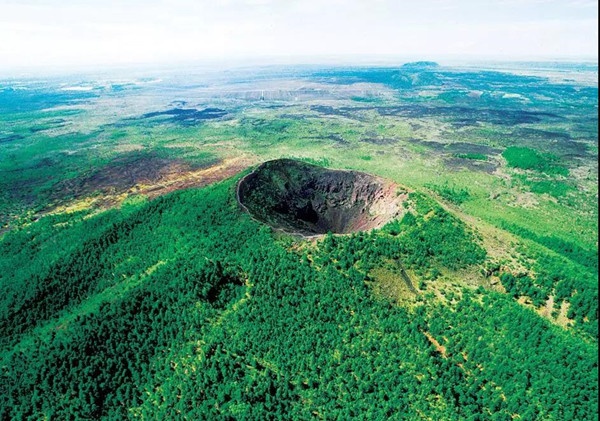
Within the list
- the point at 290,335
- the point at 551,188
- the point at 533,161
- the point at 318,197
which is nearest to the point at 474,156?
the point at 533,161

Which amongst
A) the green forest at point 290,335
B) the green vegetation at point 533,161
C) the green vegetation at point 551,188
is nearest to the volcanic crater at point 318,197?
the green forest at point 290,335

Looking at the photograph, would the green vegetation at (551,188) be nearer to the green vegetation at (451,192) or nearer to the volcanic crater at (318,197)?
the green vegetation at (451,192)

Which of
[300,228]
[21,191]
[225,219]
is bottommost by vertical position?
[21,191]

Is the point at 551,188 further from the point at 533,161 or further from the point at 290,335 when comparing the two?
the point at 290,335

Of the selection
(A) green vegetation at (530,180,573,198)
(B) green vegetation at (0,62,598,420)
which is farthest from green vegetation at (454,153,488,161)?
(B) green vegetation at (0,62,598,420)

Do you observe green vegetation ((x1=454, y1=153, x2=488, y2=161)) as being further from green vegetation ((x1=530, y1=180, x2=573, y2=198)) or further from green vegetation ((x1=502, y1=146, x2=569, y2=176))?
green vegetation ((x1=530, y1=180, x2=573, y2=198))

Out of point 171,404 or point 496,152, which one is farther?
point 496,152

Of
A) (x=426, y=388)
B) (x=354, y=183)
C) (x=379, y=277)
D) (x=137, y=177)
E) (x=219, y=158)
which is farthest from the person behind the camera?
(x=219, y=158)

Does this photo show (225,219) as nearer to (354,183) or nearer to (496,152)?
(354,183)

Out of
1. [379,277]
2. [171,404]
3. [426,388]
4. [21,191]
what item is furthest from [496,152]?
[21,191]
